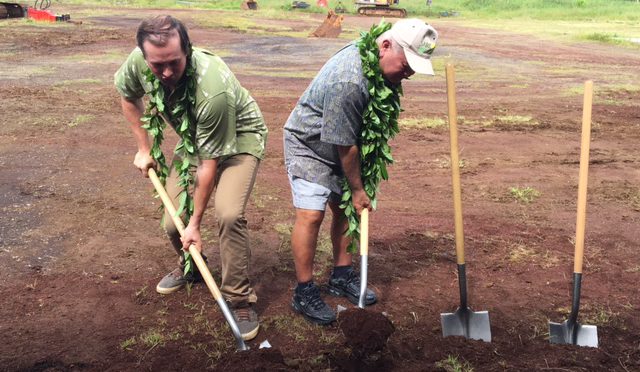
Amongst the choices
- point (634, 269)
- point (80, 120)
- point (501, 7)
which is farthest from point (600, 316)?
point (501, 7)

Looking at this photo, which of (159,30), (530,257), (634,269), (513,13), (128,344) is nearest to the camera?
(159,30)

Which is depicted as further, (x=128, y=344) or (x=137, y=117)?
(x=137, y=117)

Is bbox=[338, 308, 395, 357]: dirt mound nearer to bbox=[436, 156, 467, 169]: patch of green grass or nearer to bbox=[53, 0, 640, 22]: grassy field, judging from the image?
bbox=[436, 156, 467, 169]: patch of green grass

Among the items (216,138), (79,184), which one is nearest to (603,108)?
(79,184)

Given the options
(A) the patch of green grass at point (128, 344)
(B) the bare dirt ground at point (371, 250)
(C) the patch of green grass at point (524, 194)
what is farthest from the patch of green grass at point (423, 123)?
(A) the patch of green grass at point (128, 344)

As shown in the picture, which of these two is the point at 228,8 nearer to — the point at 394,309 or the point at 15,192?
the point at 15,192

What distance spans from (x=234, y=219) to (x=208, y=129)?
0.64m

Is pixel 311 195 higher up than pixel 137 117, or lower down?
lower down

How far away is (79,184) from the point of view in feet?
24.1

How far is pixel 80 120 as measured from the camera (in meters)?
10.2

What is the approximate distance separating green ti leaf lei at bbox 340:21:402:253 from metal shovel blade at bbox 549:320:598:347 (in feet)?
4.72

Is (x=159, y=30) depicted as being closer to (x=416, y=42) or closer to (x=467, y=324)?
(x=416, y=42)

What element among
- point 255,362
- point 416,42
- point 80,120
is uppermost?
point 416,42

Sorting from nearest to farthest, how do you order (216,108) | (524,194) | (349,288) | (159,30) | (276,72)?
1. (159,30)
2. (216,108)
3. (349,288)
4. (524,194)
5. (276,72)
